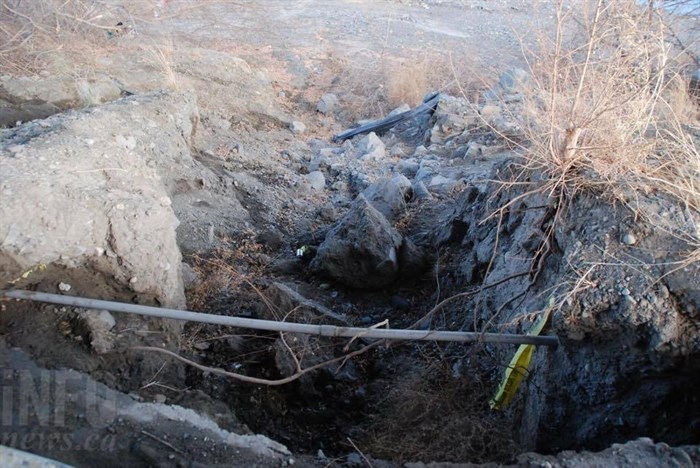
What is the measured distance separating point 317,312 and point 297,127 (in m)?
4.97

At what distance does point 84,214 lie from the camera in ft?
10.5

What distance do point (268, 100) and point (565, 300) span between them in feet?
22.9

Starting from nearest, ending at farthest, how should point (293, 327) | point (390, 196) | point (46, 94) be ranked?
point (293, 327), point (390, 196), point (46, 94)

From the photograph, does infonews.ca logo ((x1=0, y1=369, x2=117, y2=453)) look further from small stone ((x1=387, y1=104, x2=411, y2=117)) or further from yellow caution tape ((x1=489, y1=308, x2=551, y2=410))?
small stone ((x1=387, y1=104, x2=411, y2=117))

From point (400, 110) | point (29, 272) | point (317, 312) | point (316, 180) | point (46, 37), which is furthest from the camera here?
point (400, 110)

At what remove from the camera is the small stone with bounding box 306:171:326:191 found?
21.7 ft

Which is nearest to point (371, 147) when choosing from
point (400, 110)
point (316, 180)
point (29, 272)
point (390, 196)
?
point (316, 180)

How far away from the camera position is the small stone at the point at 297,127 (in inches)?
332

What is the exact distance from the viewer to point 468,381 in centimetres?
345

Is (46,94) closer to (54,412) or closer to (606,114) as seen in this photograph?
(54,412)

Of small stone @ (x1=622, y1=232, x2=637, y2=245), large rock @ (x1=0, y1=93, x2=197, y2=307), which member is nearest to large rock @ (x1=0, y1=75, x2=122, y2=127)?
large rock @ (x1=0, y1=93, x2=197, y2=307)

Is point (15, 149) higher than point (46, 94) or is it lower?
higher

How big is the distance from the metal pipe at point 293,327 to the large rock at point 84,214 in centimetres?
21

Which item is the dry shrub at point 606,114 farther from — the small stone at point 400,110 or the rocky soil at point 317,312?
the small stone at point 400,110
